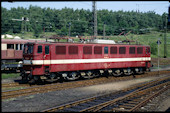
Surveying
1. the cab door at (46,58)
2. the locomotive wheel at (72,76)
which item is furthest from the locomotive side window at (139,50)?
the cab door at (46,58)

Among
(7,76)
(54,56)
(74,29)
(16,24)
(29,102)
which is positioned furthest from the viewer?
(16,24)

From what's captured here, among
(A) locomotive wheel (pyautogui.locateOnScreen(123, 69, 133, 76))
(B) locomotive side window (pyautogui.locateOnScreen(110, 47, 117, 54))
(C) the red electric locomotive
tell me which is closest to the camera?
(C) the red electric locomotive

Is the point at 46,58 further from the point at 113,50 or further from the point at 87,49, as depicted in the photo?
the point at 113,50

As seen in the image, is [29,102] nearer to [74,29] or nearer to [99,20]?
[74,29]

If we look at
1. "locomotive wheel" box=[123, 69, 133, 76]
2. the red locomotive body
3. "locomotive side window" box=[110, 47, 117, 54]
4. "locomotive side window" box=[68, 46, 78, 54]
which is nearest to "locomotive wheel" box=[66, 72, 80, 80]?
"locomotive side window" box=[68, 46, 78, 54]

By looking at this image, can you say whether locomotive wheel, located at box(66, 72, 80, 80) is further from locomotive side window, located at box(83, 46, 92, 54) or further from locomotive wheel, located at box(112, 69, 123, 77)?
locomotive wheel, located at box(112, 69, 123, 77)

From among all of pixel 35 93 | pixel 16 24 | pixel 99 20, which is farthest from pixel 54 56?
pixel 99 20

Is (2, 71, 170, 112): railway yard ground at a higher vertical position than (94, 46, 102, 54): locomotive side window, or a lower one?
lower

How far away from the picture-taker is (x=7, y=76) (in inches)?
979

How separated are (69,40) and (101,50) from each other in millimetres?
3563

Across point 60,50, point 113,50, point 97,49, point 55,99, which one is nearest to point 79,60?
point 60,50

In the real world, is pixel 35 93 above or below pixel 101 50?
below

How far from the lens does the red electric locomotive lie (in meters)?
19.5

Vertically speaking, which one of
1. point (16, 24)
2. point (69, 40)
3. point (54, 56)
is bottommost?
point (54, 56)
